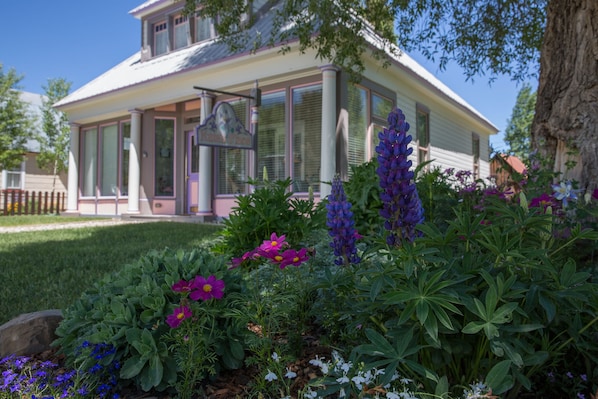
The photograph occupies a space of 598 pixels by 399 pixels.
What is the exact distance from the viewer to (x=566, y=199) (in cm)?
265

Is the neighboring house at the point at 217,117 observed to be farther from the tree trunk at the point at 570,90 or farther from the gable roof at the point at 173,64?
the tree trunk at the point at 570,90

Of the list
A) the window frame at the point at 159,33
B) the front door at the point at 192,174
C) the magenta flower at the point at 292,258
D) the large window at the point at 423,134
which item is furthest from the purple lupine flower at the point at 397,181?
the window frame at the point at 159,33

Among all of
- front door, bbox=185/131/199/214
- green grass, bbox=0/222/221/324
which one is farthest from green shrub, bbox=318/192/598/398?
front door, bbox=185/131/199/214

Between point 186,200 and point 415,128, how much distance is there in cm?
689

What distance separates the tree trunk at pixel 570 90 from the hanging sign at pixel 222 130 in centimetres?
596

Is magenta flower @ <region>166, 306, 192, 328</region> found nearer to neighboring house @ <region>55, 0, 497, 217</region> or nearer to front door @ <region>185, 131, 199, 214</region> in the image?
neighboring house @ <region>55, 0, 497, 217</region>

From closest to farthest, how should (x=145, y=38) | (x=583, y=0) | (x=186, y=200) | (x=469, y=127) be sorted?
(x=583, y=0) < (x=186, y=200) < (x=145, y=38) < (x=469, y=127)

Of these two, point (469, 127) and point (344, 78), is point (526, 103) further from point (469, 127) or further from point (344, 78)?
point (344, 78)

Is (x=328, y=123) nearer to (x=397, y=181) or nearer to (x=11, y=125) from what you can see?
(x=397, y=181)

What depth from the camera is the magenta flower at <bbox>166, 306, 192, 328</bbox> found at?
1.67 metres

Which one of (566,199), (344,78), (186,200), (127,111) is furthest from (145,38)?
(566,199)

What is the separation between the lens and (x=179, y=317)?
1.68 meters

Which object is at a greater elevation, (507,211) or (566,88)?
(566,88)

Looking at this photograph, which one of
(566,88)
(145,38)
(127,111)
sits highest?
(145,38)
